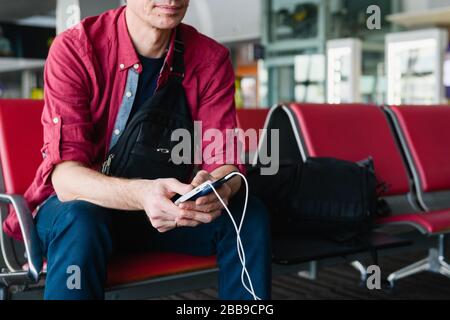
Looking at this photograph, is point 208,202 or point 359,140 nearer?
point 208,202

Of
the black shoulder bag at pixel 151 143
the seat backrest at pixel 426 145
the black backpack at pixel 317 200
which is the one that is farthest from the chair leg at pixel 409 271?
the black shoulder bag at pixel 151 143

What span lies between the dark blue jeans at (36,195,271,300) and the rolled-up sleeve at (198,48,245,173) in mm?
160

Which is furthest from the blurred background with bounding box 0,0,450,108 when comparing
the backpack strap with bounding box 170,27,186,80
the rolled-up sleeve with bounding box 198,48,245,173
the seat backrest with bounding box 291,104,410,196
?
A: the backpack strap with bounding box 170,27,186,80

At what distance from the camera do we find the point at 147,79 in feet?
5.38

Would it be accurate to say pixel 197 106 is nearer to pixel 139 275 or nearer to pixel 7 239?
pixel 139 275

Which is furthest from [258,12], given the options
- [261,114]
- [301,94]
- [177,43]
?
[177,43]

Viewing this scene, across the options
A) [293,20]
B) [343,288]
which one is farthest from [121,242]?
[293,20]

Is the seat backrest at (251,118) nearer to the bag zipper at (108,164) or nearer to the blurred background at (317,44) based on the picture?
the blurred background at (317,44)

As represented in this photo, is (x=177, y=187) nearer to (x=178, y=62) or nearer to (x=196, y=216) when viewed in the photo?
(x=196, y=216)

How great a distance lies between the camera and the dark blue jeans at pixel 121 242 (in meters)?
1.31

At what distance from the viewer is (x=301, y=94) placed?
9.77m

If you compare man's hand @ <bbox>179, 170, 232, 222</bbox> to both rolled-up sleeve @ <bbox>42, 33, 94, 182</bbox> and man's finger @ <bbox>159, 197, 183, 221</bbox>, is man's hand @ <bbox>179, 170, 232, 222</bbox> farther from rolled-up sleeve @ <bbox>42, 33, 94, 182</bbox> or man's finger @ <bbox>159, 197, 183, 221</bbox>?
rolled-up sleeve @ <bbox>42, 33, 94, 182</bbox>

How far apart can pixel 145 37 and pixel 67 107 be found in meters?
0.30
